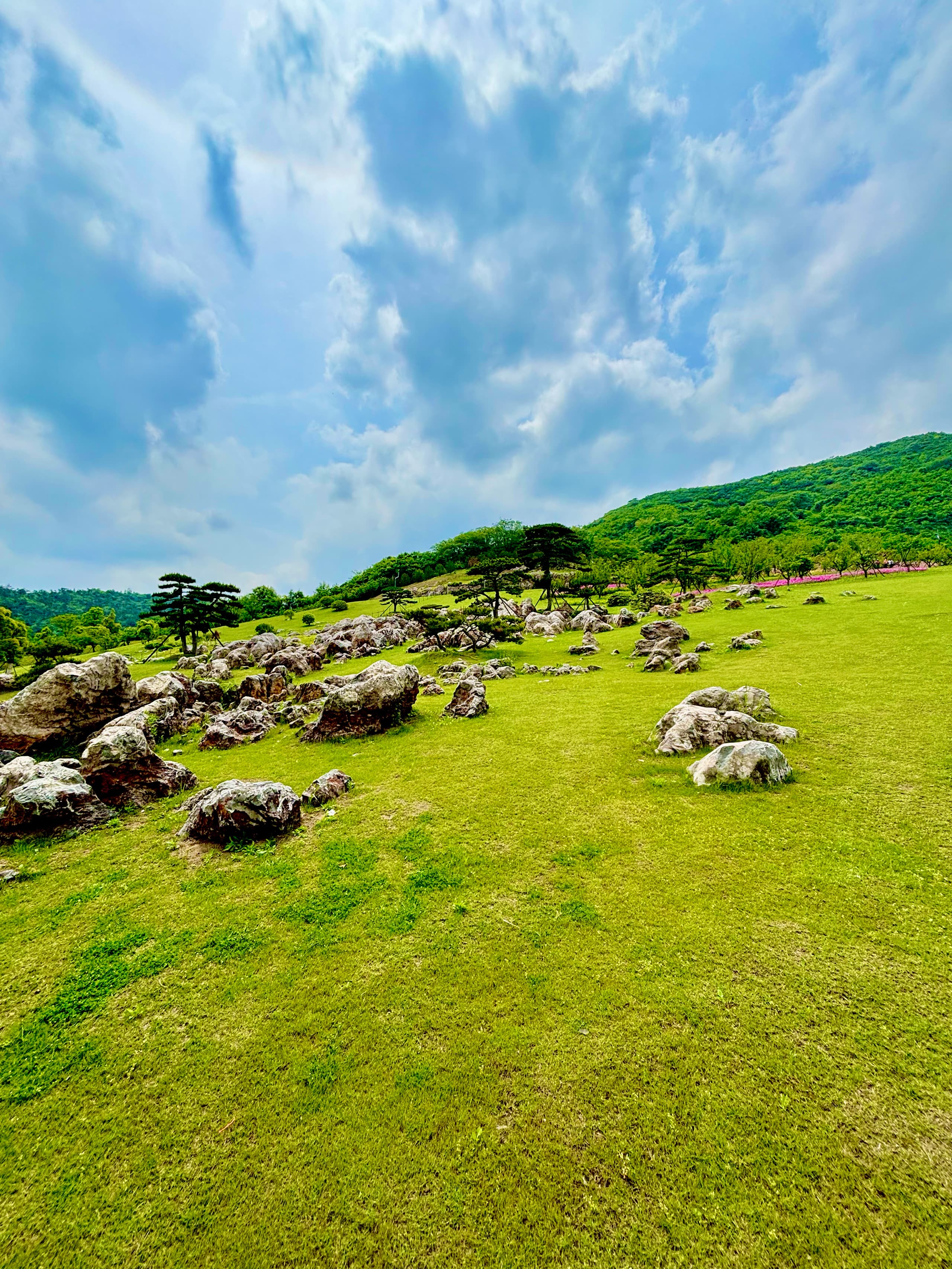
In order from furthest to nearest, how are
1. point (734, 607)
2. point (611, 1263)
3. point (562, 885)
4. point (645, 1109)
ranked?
point (734, 607)
point (562, 885)
point (645, 1109)
point (611, 1263)

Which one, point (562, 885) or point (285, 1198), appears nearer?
point (285, 1198)

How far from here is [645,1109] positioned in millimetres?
3385

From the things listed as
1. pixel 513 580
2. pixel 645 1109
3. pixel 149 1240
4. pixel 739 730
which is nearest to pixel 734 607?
pixel 513 580

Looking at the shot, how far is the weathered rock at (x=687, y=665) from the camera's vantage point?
17.0 metres

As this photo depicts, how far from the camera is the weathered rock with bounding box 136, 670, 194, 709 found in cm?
1698

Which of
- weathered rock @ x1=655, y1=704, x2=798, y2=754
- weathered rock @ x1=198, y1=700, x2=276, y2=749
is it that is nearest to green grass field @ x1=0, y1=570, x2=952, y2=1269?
weathered rock @ x1=655, y1=704, x2=798, y2=754

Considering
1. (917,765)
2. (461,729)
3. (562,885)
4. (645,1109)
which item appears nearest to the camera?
(645,1109)

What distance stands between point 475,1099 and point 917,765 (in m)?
9.03

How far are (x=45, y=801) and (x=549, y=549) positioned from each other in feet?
117

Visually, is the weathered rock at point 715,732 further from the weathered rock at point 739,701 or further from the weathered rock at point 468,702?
the weathered rock at point 468,702

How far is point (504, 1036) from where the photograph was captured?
4.03 meters

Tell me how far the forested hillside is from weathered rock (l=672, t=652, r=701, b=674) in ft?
493

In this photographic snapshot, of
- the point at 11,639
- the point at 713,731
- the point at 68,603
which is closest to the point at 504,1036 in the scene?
the point at 713,731

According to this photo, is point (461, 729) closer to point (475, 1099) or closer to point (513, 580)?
point (475, 1099)
